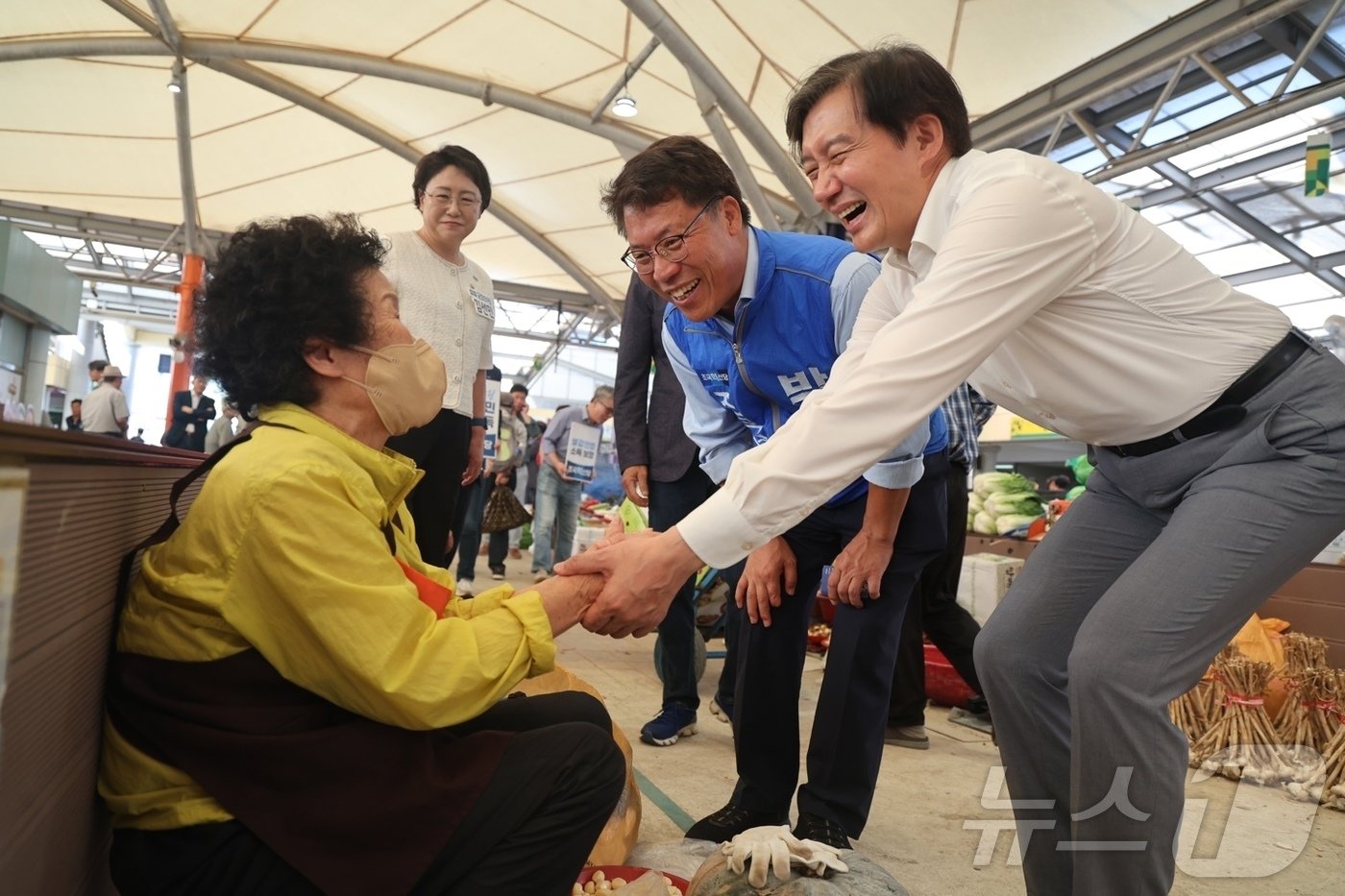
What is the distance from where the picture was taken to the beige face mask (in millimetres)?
1455

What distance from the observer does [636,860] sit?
7.13ft

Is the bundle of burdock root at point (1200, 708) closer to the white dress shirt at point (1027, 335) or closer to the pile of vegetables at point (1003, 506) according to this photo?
the pile of vegetables at point (1003, 506)

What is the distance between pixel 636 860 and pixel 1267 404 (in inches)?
63.2

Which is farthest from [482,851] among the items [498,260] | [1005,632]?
[498,260]

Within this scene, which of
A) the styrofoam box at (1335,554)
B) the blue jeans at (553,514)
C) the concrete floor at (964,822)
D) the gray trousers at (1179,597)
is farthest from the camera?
Result: the blue jeans at (553,514)

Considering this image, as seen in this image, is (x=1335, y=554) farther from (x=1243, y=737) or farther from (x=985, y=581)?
(x=985, y=581)

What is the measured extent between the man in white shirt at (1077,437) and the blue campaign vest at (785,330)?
439mm

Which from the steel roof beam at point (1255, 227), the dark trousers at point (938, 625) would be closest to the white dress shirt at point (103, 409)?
the dark trousers at point (938, 625)

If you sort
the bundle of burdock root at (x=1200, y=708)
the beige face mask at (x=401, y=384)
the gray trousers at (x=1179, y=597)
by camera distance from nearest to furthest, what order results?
the gray trousers at (x=1179, y=597), the beige face mask at (x=401, y=384), the bundle of burdock root at (x=1200, y=708)

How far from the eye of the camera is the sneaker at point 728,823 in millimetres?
2236

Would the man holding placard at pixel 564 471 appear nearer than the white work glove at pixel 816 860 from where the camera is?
No

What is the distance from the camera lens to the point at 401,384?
146 centimetres

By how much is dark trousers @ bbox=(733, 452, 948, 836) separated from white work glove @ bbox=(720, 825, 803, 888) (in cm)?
55

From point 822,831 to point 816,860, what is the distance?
1.90 feet
